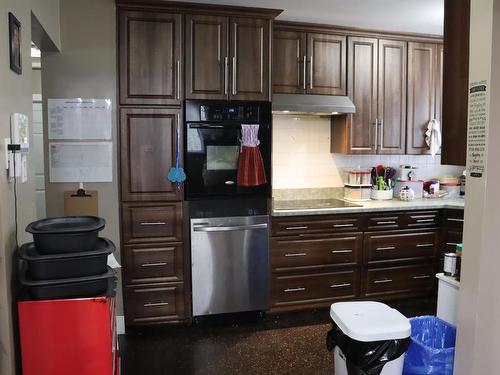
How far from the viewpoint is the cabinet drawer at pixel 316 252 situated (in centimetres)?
353

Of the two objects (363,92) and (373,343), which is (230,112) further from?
(373,343)

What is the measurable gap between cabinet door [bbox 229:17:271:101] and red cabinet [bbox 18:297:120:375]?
2.09 metres

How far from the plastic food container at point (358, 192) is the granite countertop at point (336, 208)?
4.0 inches

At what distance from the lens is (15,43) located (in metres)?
1.74

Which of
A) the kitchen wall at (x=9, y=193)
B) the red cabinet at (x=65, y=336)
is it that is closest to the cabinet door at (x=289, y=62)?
the kitchen wall at (x=9, y=193)

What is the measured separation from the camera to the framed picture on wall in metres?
1.68

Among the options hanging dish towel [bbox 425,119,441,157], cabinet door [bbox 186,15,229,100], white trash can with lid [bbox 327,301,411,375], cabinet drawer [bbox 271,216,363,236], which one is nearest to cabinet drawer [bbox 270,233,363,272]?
cabinet drawer [bbox 271,216,363,236]

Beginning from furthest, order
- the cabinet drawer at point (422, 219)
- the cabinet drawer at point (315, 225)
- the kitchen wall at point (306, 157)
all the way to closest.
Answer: the kitchen wall at point (306, 157)
the cabinet drawer at point (422, 219)
the cabinet drawer at point (315, 225)

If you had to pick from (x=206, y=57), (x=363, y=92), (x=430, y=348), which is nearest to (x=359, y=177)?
(x=363, y=92)

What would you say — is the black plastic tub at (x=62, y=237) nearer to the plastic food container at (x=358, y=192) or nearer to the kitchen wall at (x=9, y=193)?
the kitchen wall at (x=9, y=193)

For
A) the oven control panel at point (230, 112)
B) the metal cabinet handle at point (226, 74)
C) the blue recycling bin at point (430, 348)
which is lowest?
the blue recycling bin at point (430, 348)

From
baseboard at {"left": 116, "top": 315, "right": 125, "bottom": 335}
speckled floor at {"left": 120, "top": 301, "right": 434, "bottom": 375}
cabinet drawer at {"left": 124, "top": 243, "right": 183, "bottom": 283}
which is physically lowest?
speckled floor at {"left": 120, "top": 301, "right": 434, "bottom": 375}

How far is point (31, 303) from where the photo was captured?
1629 mm

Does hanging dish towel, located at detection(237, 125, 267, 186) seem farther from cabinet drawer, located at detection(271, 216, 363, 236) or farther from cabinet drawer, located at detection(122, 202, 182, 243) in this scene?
cabinet drawer, located at detection(122, 202, 182, 243)
